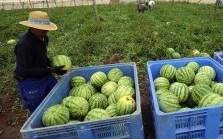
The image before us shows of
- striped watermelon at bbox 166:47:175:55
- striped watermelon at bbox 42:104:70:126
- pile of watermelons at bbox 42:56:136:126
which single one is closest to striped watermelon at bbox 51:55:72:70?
pile of watermelons at bbox 42:56:136:126

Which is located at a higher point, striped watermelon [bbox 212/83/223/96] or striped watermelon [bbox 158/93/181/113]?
striped watermelon [bbox 212/83/223/96]

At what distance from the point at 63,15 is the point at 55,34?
2.73 m

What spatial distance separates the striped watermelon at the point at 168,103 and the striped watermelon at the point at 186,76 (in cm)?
67

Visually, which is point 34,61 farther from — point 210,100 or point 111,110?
point 210,100

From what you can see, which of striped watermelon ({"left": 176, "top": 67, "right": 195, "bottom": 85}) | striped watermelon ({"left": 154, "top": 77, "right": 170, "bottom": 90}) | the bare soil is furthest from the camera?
the bare soil

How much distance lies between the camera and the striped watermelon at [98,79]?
4.54 meters

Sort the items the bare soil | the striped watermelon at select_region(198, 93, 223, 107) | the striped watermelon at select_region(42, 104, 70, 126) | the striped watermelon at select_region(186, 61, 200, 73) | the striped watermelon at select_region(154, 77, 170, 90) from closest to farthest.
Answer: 1. the striped watermelon at select_region(198, 93, 223, 107)
2. the striped watermelon at select_region(42, 104, 70, 126)
3. the striped watermelon at select_region(154, 77, 170, 90)
4. the striped watermelon at select_region(186, 61, 200, 73)
5. the bare soil

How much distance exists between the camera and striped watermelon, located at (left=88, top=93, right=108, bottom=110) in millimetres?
3931

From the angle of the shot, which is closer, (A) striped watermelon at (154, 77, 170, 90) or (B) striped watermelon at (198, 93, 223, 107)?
(B) striped watermelon at (198, 93, 223, 107)

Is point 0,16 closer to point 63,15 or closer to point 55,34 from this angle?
point 63,15

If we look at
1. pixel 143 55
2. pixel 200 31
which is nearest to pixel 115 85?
pixel 143 55

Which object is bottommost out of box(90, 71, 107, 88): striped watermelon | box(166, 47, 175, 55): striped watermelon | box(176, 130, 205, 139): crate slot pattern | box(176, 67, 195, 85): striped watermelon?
box(166, 47, 175, 55): striped watermelon

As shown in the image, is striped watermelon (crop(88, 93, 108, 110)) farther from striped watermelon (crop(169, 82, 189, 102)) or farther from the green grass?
the green grass

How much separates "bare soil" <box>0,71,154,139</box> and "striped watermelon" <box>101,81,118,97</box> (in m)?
1.03
